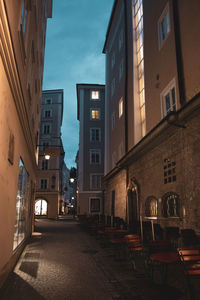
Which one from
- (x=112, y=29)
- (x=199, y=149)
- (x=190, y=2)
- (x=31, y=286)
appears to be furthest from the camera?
(x=112, y=29)

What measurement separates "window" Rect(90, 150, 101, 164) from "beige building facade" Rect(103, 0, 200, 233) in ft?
59.0

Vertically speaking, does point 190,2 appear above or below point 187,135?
above

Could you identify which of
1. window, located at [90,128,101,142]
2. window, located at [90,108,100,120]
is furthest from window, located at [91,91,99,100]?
window, located at [90,128,101,142]

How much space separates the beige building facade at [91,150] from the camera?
3731 centimetres

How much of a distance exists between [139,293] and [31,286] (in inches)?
96.0

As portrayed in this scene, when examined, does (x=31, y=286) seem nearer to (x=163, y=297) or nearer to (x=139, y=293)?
(x=139, y=293)

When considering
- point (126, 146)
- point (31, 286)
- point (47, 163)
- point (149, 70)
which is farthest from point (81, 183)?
point (31, 286)

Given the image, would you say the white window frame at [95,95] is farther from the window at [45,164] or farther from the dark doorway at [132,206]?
the dark doorway at [132,206]

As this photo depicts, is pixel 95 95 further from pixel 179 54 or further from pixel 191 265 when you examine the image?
pixel 191 265

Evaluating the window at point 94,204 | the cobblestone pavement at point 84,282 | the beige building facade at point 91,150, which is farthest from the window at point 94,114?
the cobblestone pavement at point 84,282

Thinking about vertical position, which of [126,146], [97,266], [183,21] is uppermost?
[183,21]

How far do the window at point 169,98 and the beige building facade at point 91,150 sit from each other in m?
26.5

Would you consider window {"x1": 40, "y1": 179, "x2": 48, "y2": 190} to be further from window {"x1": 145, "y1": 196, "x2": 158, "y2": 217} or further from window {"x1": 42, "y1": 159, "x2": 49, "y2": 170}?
window {"x1": 145, "y1": 196, "x2": 158, "y2": 217}

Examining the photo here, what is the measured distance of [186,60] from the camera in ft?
33.5
